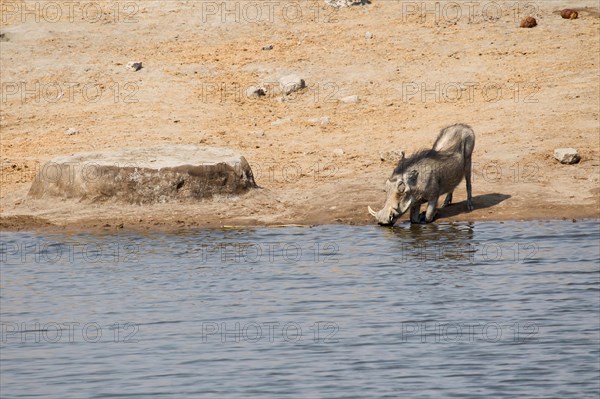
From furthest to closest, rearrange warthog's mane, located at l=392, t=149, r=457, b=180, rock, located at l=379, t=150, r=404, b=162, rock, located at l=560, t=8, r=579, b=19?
rock, located at l=560, t=8, r=579, b=19 < rock, located at l=379, t=150, r=404, b=162 < warthog's mane, located at l=392, t=149, r=457, b=180

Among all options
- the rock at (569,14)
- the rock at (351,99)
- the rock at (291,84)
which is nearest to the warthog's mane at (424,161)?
the rock at (351,99)

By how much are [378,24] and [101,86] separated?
242 inches

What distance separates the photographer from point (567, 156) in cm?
2042

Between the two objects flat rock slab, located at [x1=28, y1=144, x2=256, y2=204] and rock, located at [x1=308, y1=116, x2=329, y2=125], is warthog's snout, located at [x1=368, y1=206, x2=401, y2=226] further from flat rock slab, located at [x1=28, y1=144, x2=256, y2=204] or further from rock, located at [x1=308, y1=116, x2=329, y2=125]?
rock, located at [x1=308, y1=116, x2=329, y2=125]

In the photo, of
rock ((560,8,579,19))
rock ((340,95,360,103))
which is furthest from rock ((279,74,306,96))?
rock ((560,8,579,19))

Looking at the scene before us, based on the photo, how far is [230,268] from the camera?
53.5 ft

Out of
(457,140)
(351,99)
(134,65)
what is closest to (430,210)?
(457,140)

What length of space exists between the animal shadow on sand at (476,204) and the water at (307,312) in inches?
27.7

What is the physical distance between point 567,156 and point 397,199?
349 cm

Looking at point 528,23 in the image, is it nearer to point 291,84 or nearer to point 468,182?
point 291,84

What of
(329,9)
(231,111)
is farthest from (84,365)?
(329,9)

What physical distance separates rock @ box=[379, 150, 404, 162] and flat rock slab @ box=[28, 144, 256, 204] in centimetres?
241

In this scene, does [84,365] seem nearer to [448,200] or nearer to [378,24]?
[448,200]

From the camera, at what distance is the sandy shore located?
1977 cm
